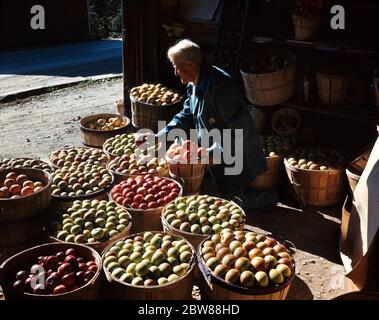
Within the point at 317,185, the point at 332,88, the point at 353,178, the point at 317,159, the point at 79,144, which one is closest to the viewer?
the point at 353,178

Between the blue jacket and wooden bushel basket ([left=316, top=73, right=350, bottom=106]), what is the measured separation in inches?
66.0

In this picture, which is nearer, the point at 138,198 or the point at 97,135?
the point at 138,198

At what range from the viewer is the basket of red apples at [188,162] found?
5.48 m

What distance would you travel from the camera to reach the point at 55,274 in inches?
150

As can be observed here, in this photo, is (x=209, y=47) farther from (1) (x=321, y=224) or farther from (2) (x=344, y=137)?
(1) (x=321, y=224)

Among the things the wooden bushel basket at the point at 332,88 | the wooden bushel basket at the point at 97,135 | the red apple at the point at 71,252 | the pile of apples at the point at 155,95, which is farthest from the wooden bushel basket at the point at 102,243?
the wooden bushel basket at the point at 332,88

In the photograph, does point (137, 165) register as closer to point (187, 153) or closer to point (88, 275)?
point (187, 153)

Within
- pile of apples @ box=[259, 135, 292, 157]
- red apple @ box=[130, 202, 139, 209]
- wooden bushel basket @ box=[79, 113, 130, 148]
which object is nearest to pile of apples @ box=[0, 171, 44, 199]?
red apple @ box=[130, 202, 139, 209]

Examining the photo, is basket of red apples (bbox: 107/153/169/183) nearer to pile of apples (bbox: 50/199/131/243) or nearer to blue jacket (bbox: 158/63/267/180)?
blue jacket (bbox: 158/63/267/180)

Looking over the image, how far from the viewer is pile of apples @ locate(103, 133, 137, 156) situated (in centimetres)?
659

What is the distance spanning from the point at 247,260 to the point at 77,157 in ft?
11.5

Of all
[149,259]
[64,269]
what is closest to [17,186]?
[64,269]

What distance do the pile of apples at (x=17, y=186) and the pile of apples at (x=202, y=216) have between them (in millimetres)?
1461
